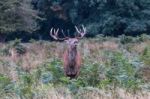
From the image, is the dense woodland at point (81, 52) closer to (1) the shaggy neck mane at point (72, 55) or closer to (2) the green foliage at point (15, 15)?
(2) the green foliage at point (15, 15)

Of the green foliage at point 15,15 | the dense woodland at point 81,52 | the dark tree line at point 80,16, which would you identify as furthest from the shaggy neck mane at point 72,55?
the dark tree line at point 80,16

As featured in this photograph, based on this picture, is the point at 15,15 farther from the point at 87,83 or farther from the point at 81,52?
the point at 87,83

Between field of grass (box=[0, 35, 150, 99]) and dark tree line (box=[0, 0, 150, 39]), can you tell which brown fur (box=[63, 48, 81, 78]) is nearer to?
field of grass (box=[0, 35, 150, 99])

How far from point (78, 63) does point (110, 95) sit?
3.91m

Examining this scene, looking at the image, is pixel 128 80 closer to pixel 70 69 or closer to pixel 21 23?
pixel 70 69

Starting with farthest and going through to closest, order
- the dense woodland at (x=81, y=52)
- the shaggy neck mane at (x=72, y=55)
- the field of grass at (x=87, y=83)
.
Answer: the shaggy neck mane at (x=72, y=55)
the dense woodland at (x=81, y=52)
the field of grass at (x=87, y=83)

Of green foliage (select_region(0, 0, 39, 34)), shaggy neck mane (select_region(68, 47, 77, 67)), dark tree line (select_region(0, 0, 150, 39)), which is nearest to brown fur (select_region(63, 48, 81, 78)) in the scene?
shaggy neck mane (select_region(68, 47, 77, 67))

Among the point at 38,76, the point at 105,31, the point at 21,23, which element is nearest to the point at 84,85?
the point at 38,76

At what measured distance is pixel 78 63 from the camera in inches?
527

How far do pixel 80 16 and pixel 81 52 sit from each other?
16794 millimetres

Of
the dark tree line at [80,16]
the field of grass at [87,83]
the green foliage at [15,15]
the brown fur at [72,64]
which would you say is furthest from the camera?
the dark tree line at [80,16]

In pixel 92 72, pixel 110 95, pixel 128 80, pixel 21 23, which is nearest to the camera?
pixel 110 95

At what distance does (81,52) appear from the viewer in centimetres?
2167

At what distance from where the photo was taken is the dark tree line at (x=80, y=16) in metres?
29.1
